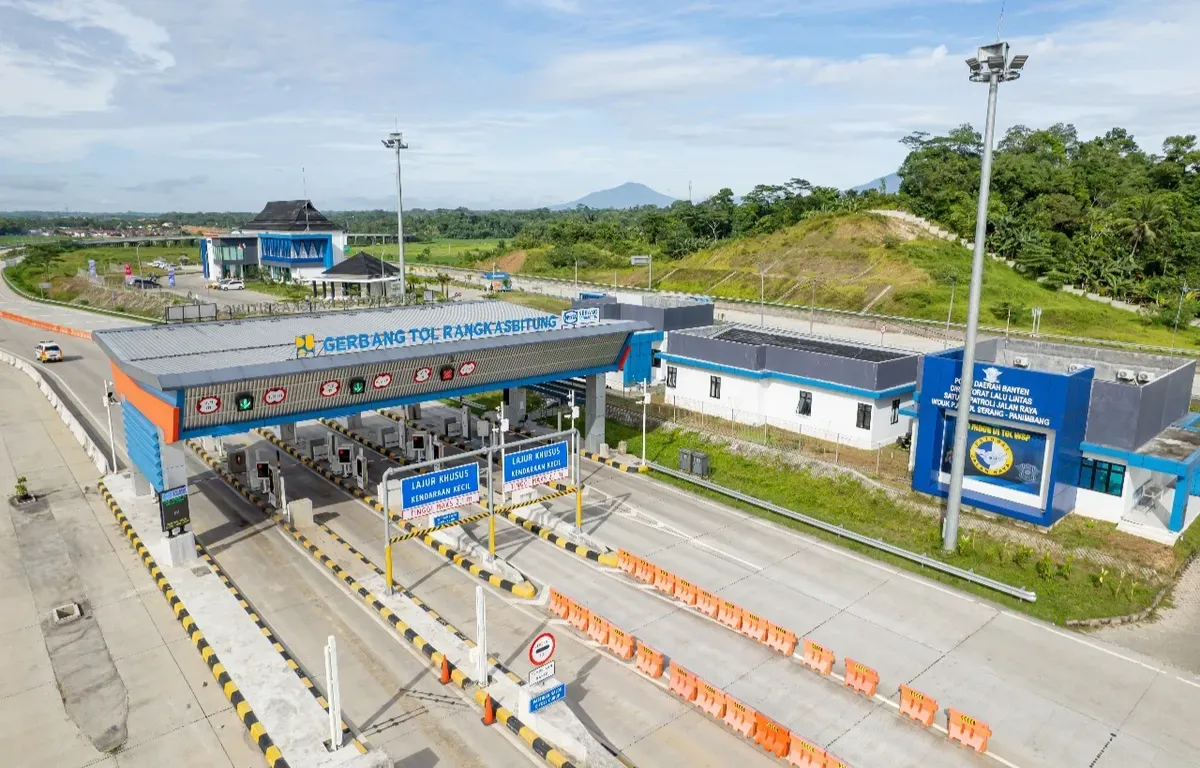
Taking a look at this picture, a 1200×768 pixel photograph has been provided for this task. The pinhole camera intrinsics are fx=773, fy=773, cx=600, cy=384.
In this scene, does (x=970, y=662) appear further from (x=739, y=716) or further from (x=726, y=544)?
(x=726, y=544)

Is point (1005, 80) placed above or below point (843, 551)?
above

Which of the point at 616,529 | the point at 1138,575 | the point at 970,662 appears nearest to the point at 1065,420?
the point at 1138,575

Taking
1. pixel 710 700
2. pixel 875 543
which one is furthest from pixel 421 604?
pixel 875 543

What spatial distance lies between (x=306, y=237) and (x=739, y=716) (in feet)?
334

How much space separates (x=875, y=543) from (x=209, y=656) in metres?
20.3

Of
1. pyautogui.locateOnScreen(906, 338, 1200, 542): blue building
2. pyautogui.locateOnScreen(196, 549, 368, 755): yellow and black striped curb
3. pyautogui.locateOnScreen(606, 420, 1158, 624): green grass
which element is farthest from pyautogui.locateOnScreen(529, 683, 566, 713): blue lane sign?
pyautogui.locateOnScreen(906, 338, 1200, 542): blue building

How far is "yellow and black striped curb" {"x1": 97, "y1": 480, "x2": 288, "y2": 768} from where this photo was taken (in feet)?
51.1

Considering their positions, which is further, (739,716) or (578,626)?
(578,626)

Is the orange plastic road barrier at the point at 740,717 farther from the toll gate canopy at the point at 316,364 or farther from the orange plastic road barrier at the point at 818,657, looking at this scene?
the toll gate canopy at the point at 316,364

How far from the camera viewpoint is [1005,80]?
23484 millimetres

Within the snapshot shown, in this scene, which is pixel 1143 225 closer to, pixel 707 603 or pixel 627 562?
pixel 627 562

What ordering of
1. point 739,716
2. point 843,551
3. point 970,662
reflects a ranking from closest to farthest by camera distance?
point 739,716 → point 970,662 → point 843,551

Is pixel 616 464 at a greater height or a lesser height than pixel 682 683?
greater

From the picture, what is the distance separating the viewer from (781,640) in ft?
65.3
